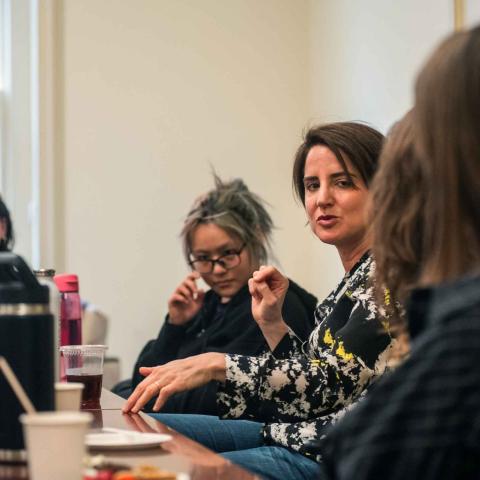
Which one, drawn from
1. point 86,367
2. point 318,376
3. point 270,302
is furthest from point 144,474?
point 270,302

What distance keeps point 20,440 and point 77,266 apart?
3.30 metres

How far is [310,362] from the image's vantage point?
1867mm

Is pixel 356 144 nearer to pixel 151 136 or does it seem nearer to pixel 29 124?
pixel 151 136

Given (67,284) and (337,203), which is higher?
(337,203)

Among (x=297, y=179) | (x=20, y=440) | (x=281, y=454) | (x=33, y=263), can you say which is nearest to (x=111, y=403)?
(x=281, y=454)

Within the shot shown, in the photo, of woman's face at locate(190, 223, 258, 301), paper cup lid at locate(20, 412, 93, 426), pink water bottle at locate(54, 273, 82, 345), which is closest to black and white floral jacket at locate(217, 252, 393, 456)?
pink water bottle at locate(54, 273, 82, 345)

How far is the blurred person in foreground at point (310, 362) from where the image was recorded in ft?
5.97

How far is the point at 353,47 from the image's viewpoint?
4.00m

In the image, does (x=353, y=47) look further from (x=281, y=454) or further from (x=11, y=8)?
(x=281, y=454)

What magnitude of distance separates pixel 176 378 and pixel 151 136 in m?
2.78

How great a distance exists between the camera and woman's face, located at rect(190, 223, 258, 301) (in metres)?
3.13

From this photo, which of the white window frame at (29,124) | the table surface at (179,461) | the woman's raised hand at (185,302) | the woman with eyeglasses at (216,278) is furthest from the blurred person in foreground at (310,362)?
the white window frame at (29,124)

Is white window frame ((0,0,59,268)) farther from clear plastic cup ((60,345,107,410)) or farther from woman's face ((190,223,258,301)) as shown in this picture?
clear plastic cup ((60,345,107,410))

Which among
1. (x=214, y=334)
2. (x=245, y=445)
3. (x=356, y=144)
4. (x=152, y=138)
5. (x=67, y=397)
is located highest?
(x=152, y=138)
